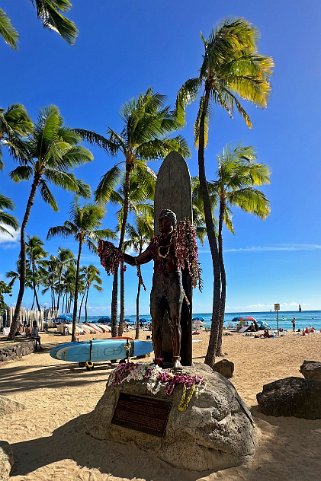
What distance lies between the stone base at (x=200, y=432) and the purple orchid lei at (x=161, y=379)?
60 mm

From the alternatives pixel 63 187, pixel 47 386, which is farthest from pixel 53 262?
pixel 47 386

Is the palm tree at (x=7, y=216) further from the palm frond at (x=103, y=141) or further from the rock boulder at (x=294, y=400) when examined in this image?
the rock boulder at (x=294, y=400)

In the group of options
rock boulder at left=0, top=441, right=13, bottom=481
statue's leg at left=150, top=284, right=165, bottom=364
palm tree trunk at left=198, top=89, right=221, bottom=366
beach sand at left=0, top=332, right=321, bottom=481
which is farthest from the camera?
palm tree trunk at left=198, top=89, right=221, bottom=366

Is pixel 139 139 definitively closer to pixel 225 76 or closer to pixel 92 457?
pixel 225 76

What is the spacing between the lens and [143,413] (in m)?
4.86

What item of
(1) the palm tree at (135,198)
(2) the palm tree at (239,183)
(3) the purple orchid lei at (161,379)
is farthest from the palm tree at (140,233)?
(3) the purple orchid lei at (161,379)

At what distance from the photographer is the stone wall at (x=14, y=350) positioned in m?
15.4

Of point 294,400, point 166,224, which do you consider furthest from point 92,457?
point 294,400

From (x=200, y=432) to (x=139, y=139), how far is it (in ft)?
46.9

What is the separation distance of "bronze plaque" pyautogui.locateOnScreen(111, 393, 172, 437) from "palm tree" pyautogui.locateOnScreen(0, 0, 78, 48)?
10616 millimetres

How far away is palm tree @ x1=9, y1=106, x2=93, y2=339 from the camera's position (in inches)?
722

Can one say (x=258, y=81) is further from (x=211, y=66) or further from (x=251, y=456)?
(x=251, y=456)

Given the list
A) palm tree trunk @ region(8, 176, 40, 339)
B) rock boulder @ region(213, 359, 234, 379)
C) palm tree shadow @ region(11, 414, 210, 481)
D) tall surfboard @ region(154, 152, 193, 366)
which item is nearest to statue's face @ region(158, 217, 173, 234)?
tall surfboard @ region(154, 152, 193, 366)

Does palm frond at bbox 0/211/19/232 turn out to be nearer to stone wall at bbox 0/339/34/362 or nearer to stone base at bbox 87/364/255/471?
stone wall at bbox 0/339/34/362
